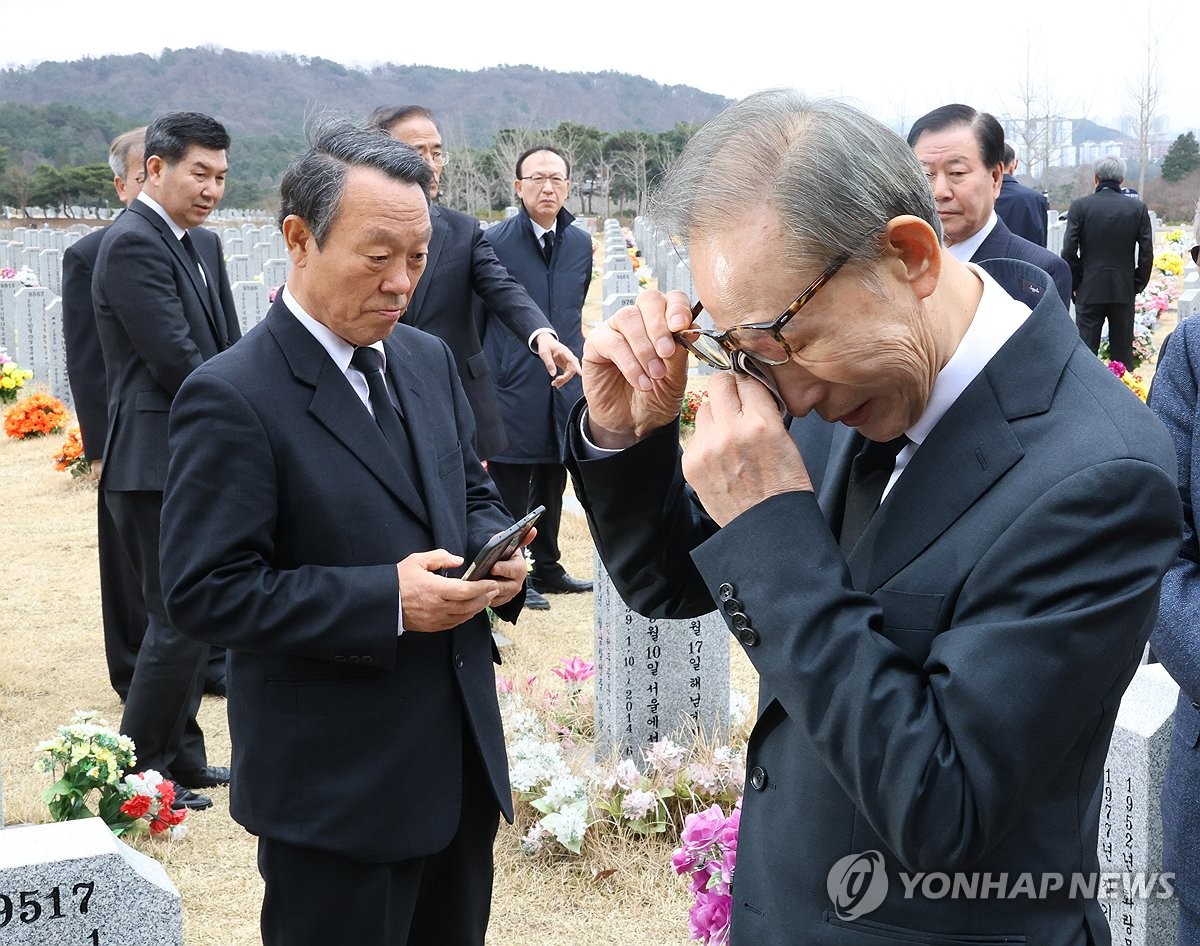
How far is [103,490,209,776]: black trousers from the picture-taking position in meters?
4.37

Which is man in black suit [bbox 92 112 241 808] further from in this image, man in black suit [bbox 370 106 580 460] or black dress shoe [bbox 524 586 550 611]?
black dress shoe [bbox 524 586 550 611]

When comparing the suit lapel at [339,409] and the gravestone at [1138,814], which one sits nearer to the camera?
the suit lapel at [339,409]

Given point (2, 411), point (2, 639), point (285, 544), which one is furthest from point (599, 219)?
point (285, 544)

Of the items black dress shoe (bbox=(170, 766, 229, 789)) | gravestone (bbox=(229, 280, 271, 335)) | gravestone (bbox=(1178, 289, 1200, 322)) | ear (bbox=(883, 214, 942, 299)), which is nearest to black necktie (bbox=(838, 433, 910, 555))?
ear (bbox=(883, 214, 942, 299))

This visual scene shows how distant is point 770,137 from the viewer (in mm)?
1349

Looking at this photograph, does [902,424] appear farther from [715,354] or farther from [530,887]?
[530,887]

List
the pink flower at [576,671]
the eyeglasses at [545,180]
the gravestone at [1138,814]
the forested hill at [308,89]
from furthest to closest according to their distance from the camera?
the forested hill at [308,89] → the eyeglasses at [545,180] → the pink flower at [576,671] → the gravestone at [1138,814]

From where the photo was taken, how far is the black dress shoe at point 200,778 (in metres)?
4.75

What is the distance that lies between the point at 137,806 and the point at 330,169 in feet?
8.34

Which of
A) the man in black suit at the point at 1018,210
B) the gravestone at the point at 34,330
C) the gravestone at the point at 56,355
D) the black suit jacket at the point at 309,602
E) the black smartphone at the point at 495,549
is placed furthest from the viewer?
the gravestone at the point at 34,330

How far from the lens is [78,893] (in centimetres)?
212

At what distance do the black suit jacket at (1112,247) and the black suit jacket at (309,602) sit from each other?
1004 centimetres

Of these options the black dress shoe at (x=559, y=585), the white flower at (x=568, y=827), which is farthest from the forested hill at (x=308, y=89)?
the white flower at (x=568, y=827)

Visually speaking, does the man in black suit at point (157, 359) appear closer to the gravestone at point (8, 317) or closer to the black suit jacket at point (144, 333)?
the black suit jacket at point (144, 333)
